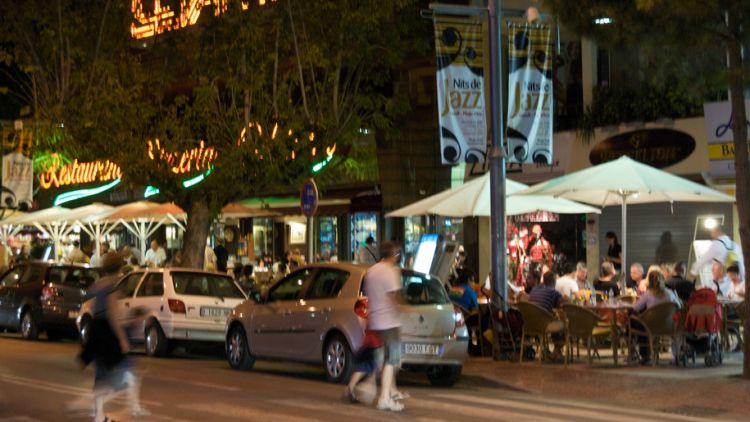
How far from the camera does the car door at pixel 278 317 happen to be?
15062mm

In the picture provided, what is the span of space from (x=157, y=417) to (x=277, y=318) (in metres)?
4.12

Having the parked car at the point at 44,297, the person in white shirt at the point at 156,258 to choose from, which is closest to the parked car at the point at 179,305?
the parked car at the point at 44,297

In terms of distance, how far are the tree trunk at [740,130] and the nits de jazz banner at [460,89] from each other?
3879 millimetres

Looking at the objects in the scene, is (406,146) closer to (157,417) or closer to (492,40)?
(492,40)

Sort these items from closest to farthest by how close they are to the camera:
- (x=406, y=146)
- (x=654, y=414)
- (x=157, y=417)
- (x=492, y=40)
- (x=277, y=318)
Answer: (x=157, y=417)
(x=654, y=414)
(x=277, y=318)
(x=492, y=40)
(x=406, y=146)

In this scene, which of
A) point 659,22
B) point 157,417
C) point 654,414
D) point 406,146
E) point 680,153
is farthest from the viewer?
point 406,146

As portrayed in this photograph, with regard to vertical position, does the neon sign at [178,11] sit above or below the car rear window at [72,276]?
above

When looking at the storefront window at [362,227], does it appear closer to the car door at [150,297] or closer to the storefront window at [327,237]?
the storefront window at [327,237]

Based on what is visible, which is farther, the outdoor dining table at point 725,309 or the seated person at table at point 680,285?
the seated person at table at point 680,285

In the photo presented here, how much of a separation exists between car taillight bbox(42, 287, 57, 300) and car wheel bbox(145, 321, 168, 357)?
3.80 m

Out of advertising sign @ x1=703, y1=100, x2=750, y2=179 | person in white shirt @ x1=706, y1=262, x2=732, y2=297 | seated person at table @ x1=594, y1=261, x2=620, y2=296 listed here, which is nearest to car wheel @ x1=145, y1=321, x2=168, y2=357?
seated person at table @ x1=594, y1=261, x2=620, y2=296

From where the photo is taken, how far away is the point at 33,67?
22438mm

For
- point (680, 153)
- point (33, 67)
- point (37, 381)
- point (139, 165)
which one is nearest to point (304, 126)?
point (139, 165)

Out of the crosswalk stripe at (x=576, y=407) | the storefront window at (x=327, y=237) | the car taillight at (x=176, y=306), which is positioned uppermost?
the storefront window at (x=327, y=237)
